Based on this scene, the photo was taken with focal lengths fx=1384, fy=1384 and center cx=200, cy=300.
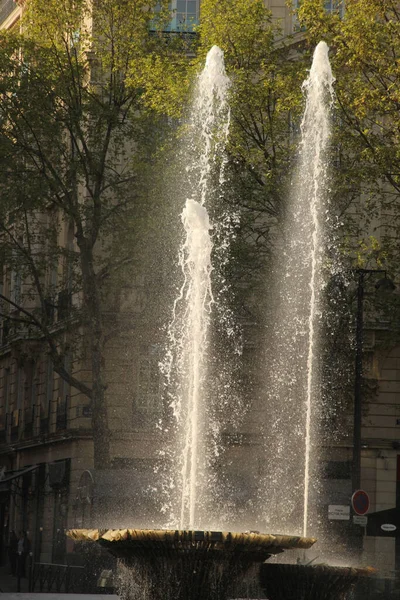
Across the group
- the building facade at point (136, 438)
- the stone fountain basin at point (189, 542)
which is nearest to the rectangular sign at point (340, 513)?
the building facade at point (136, 438)

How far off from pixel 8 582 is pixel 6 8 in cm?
2397

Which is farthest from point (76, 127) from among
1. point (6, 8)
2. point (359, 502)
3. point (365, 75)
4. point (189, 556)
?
point (189, 556)

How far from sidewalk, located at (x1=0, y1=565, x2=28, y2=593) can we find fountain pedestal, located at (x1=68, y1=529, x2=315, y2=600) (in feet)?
57.0

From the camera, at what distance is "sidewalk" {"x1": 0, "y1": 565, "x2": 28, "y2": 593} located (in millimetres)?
32156

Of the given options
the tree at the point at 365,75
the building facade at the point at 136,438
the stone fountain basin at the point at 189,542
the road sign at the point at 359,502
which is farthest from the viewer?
the building facade at the point at 136,438

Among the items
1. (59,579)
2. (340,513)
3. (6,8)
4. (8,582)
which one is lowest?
(8,582)

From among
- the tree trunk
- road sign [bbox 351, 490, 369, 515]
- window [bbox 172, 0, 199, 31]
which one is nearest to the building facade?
window [bbox 172, 0, 199, 31]

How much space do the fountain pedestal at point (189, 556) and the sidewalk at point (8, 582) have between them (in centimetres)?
1737

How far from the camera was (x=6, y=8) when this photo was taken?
51781mm

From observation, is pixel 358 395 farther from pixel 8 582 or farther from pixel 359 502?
pixel 8 582

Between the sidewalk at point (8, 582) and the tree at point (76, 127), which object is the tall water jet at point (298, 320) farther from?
the sidewalk at point (8, 582)

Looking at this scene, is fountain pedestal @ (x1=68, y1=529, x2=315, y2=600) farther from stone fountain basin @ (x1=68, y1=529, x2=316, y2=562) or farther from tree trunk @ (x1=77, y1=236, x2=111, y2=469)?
tree trunk @ (x1=77, y1=236, x2=111, y2=469)

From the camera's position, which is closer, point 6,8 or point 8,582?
point 8,582

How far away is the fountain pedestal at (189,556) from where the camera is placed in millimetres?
12250
